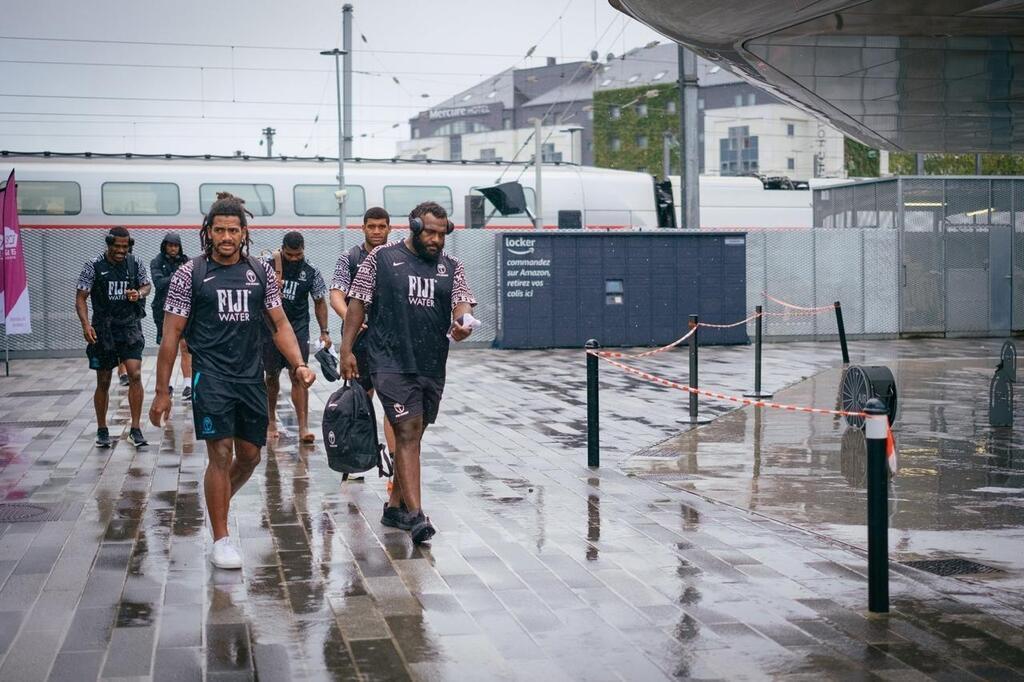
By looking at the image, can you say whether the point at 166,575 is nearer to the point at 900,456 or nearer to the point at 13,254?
the point at 900,456

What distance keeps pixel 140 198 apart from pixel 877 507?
23.7m

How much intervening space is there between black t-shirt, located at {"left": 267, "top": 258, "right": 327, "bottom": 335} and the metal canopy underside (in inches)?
145

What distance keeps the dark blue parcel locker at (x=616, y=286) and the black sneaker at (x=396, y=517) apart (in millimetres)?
16049

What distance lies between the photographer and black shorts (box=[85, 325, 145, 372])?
1145 centimetres

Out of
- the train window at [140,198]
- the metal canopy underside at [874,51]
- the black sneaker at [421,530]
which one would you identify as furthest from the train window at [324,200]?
the black sneaker at [421,530]

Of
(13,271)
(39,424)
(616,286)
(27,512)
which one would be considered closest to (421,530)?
(27,512)

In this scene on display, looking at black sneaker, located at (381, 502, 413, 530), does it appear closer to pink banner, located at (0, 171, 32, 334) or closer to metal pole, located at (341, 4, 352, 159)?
pink banner, located at (0, 171, 32, 334)

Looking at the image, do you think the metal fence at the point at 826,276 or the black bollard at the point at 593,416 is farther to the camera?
the metal fence at the point at 826,276

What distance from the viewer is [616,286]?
2436 centimetres

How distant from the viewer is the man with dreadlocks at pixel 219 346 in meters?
6.93

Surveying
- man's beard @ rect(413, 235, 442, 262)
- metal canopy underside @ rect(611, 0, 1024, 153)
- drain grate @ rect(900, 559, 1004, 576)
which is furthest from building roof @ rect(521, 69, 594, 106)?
drain grate @ rect(900, 559, 1004, 576)

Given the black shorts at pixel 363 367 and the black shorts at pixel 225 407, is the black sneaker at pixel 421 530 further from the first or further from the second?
the black shorts at pixel 363 367

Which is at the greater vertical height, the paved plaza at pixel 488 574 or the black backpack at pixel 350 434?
the black backpack at pixel 350 434

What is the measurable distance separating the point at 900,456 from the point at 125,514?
6.48m
